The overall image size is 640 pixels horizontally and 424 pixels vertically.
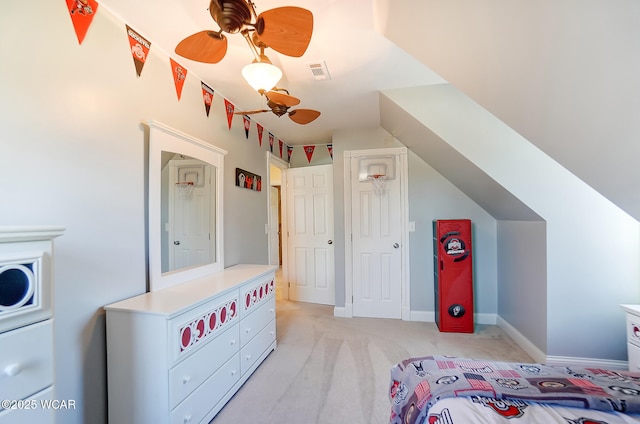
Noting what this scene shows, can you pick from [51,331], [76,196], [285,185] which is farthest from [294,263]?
[51,331]

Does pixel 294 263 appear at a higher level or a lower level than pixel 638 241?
lower

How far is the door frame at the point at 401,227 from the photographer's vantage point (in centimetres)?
353

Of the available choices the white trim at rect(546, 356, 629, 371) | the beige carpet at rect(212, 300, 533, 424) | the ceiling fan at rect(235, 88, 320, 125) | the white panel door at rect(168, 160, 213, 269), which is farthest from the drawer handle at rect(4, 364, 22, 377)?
the white trim at rect(546, 356, 629, 371)

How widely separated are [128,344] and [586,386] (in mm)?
2040

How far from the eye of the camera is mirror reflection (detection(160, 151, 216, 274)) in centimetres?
187

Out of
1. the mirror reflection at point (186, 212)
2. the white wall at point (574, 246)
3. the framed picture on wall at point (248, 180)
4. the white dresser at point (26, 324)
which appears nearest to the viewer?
the white dresser at point (26, 324)

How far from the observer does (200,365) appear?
5.37ft

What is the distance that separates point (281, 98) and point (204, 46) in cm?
54

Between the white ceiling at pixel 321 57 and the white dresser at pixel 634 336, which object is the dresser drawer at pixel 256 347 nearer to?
the white ceiling at pixel 321 57

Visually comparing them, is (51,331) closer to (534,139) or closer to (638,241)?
(534,139)

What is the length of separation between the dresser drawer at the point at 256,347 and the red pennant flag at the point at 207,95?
2.00 meters

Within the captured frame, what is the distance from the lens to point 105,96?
148 centimetres

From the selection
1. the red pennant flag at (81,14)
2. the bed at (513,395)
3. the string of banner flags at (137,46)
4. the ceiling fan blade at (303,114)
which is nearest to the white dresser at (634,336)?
the bed at (513,395)

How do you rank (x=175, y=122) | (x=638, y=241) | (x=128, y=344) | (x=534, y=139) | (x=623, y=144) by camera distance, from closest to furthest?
(x=623, y=144) < (x=128, y=344) < (x=534, y=139) < (x=175, y=122) < (x=638, y=241)
